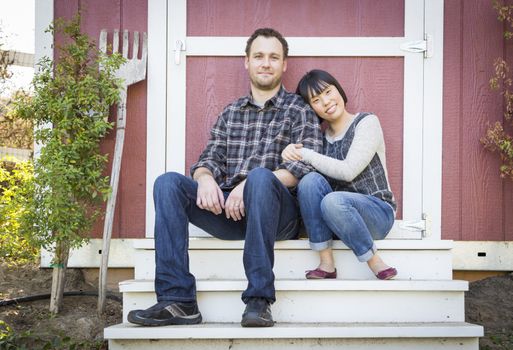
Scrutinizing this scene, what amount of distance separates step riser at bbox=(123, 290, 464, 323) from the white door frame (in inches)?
31.9

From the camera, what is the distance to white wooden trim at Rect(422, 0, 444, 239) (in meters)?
3.23

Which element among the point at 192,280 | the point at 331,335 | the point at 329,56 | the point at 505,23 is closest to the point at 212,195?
the point at 192,280

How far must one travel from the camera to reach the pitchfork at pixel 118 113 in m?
3.02

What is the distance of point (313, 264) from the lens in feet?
8.72

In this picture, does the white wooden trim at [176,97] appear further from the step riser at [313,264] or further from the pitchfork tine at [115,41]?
the step riser at [313,264]

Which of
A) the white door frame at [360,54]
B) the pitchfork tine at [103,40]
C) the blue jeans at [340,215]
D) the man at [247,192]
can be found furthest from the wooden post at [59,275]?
the blue jeans at [340,215]

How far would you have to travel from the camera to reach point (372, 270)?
2.57 metres

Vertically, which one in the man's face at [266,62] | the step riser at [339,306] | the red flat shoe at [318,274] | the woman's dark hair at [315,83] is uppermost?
the man's face at [266,62]

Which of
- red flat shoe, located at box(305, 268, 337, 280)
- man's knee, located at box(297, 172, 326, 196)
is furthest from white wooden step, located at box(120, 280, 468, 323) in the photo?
man's knee, located at box(297, 172, 326, 196)

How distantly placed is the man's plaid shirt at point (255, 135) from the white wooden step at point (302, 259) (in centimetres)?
33

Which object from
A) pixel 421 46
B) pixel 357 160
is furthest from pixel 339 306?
pixel 421 46

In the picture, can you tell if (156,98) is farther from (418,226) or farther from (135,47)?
(418,226)

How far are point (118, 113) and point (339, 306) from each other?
4.85ft

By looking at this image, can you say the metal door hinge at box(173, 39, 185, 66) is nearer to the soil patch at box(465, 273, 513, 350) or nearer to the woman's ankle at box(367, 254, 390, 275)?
the woman's ankle at box(367, 254, 390, 275)
